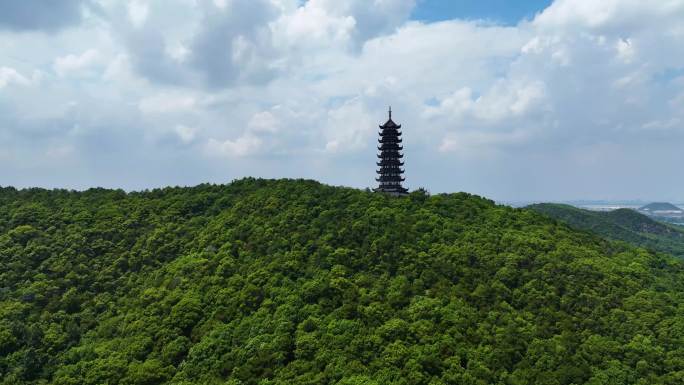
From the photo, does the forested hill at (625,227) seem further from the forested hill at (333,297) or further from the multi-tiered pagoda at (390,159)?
the forested hill at (333,297)

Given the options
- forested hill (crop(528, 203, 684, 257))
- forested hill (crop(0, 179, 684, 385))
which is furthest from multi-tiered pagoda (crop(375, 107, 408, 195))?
forested hill (crop(528, 203, 684, 257))

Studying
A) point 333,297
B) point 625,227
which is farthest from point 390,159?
point 625,227

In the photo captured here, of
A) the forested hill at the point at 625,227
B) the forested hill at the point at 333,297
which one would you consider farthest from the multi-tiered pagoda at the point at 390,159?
the forested hill at the point at 625,227

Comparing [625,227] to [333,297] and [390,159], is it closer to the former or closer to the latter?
[390,159]

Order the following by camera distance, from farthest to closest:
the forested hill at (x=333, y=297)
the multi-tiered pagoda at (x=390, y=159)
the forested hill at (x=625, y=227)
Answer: the forested hill at (x=625, y=227), the multi-tiered pagoda at (x=390, y=159), the forested hill at (x=333, y=297)

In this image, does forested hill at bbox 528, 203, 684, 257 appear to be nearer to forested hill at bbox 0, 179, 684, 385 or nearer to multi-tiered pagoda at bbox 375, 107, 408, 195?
multi-tiered pagoda at bbox 375, 107, 408, 195

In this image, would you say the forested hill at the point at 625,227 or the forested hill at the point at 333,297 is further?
the forested hill at the point at 625,227
